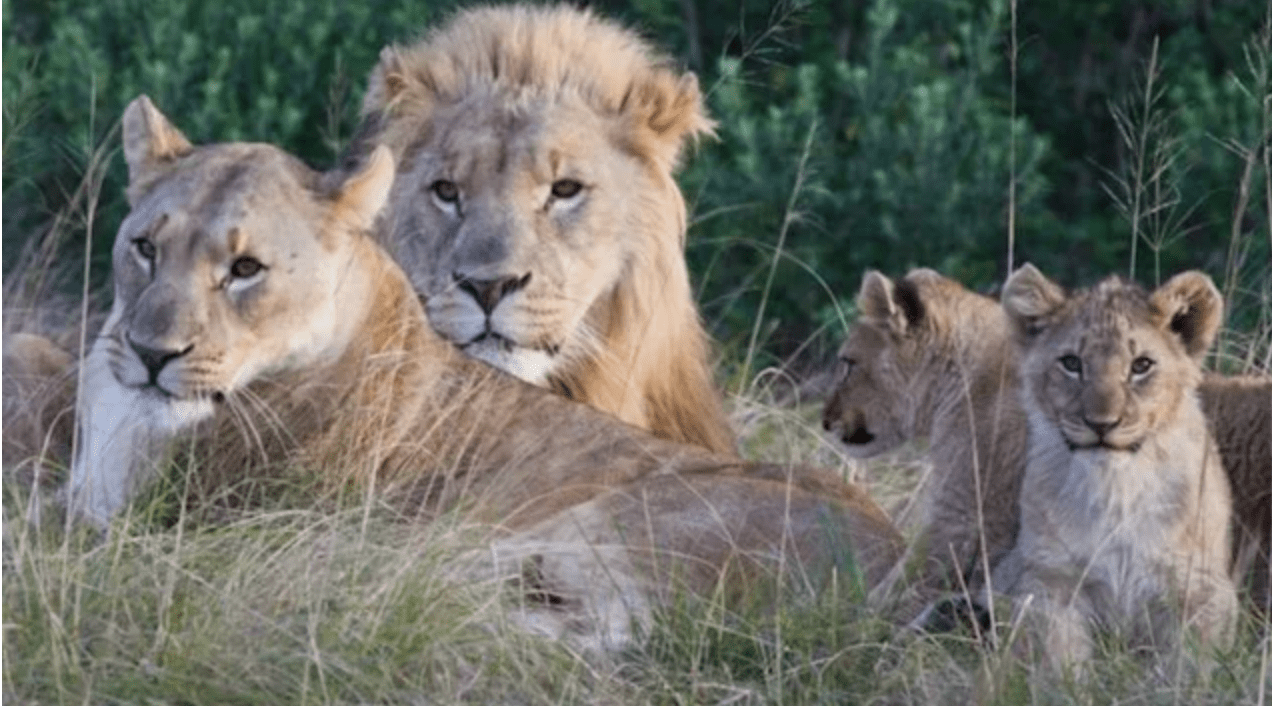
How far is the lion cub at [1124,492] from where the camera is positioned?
19.3 feet

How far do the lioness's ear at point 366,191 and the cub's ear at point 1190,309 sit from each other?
→ 5.50 ft

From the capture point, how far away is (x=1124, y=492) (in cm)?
589

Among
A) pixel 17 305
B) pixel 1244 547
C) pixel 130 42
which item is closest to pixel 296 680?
pixel 1244 547

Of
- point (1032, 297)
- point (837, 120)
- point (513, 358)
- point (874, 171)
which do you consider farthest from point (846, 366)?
point (837, 120)

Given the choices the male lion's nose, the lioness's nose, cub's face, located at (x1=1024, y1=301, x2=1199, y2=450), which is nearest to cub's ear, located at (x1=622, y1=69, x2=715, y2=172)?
the male lion's nose

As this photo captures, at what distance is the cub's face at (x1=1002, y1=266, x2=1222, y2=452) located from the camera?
589 cm

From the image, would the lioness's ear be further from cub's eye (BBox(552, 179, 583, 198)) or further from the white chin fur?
cub's eye (BBox(552, 179, 583, 198))

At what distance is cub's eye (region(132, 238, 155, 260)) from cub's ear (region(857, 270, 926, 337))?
56.9 inches

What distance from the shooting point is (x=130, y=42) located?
11547mm

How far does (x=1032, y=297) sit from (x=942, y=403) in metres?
0.73

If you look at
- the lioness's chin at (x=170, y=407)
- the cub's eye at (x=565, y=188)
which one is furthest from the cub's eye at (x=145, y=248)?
the cub's eye at (x=565, y=188)

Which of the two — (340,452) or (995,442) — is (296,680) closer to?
(340,452)

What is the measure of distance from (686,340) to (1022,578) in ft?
7.04

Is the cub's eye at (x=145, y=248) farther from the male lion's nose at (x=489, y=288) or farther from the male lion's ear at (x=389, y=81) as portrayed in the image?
the male lion's ear at (x=389, y=81)
